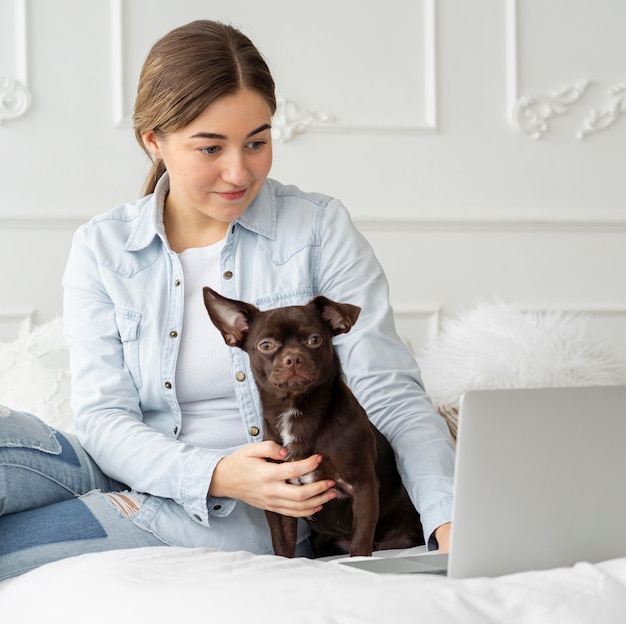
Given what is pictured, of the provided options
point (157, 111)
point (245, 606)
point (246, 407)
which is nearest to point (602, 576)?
point (245, 606)

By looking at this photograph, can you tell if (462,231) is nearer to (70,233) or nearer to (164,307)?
(70,233)

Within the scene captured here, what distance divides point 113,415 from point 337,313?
21.8 inches

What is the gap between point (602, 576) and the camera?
97 cm

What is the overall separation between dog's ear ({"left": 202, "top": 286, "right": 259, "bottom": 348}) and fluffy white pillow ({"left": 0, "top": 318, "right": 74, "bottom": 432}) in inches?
33.2

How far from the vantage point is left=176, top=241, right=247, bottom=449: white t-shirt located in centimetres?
173

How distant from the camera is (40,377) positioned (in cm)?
219

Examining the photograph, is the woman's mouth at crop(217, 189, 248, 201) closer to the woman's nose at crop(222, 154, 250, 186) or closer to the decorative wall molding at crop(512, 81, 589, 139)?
the woman's nose at crop(222, 154, 250, 186)

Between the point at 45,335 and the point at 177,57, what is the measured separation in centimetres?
96

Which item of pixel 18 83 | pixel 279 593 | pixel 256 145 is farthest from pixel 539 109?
pixel 279 593

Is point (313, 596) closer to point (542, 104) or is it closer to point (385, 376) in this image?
point (385, 376)

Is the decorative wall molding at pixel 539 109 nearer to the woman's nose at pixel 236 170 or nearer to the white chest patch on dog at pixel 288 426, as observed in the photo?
the woman's nose at pixel 236 170

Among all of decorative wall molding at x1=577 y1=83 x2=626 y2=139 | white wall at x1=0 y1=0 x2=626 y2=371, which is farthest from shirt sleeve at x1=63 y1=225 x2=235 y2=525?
decorative wall molding at x1=577 y1=83 x2=626 y2=139

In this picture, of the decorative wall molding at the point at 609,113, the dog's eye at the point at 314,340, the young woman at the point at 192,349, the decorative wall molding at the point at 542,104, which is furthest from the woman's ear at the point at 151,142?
the decorative wall molding at the point at 609,113

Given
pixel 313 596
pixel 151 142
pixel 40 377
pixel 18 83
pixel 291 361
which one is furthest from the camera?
pixel 18 83
